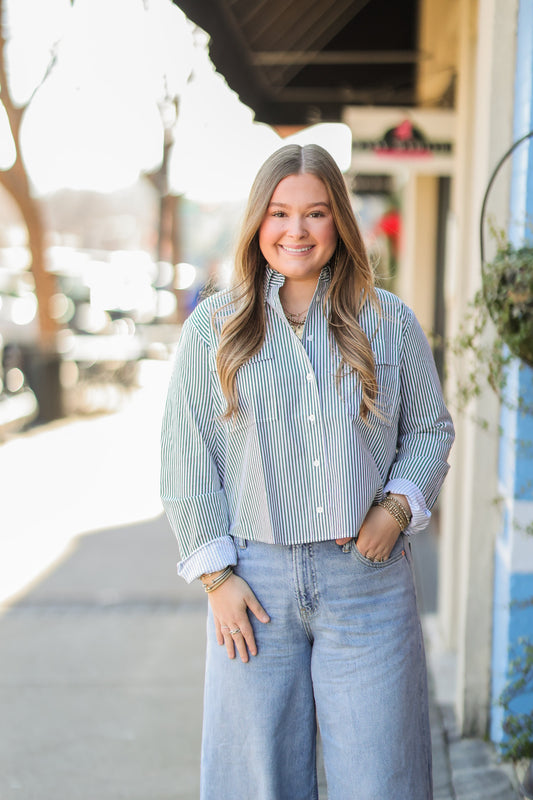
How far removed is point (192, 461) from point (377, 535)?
17.1 inches

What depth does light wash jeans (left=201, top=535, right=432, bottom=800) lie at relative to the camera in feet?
6.50

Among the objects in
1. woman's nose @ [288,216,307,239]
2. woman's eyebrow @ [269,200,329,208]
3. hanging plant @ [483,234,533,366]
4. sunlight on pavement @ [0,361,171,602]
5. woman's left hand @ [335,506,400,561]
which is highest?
woman's eyebrow @ [269,200,329,208]

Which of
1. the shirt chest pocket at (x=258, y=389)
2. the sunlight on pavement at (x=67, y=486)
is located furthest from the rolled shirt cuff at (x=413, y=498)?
the sunlight on pavement at (x=67, y=486)

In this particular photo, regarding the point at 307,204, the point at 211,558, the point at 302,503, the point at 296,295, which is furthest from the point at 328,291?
the point at 211,558

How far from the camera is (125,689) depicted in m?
4.16

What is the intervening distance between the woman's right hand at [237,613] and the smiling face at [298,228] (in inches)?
27.1

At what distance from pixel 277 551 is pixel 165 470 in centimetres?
31

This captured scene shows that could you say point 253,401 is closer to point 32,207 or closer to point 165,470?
point 165,470

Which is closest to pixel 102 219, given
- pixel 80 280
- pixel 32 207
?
pixel 80 280

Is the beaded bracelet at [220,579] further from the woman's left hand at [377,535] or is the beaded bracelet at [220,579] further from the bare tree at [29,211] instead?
the bare tree at [29,211]

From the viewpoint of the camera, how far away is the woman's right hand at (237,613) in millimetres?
1993

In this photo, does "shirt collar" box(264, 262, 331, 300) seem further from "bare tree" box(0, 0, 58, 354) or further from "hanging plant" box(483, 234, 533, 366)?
"bare tree" box(0, 0, 58, 354)

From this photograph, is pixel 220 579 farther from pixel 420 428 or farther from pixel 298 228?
pixel 298 228

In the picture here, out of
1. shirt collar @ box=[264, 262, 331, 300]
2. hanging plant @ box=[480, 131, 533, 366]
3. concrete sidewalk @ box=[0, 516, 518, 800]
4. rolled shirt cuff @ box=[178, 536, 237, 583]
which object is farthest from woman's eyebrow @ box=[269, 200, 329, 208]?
concrete sidewalk @ box=[0, 516, 518, 800]
